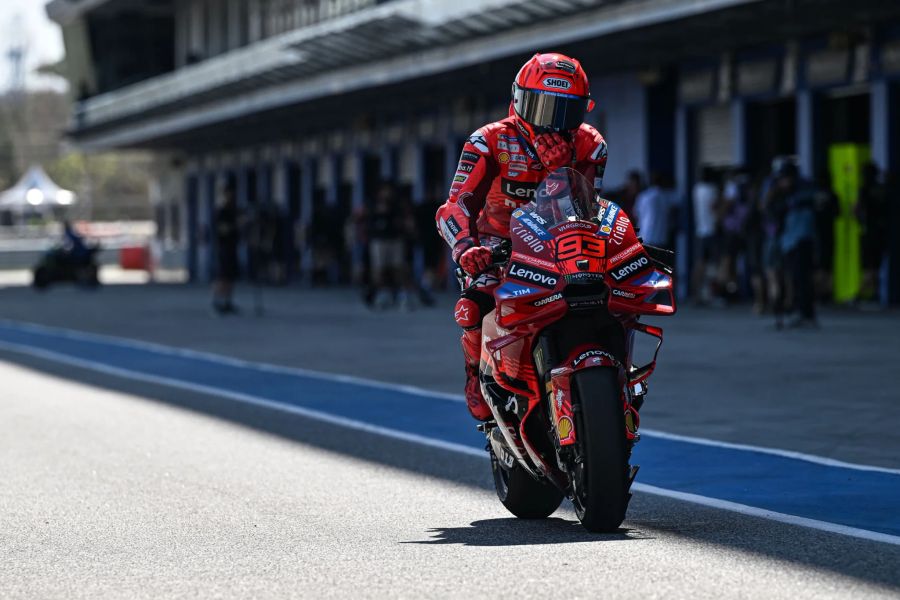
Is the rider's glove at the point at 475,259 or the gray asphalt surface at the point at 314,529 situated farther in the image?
the rider's glove at the point at 475,259

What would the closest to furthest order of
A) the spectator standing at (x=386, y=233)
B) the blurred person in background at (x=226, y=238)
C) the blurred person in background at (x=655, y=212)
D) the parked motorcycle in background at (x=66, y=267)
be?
the blurred person in background at (x=655, y=212), the blurred person in background at (x=226, y=238), the spectator standing at (x=386, y=233), the parked motorcycle in background at (x=66, y=267)

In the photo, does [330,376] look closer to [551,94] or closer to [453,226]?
[453,226]

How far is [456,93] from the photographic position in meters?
34.8

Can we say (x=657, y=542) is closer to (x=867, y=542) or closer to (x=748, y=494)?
(x=867, y=542)

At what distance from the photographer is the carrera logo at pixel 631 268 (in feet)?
21.7

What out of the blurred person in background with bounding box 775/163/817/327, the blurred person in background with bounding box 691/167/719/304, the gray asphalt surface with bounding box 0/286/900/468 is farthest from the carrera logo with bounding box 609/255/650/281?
the blurred person in background with bounding box 691/167/719/304

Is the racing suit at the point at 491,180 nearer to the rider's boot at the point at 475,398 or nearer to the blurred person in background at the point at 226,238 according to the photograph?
the rider's boot at the point at 475,398

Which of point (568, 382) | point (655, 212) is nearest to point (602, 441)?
point (568, 382)

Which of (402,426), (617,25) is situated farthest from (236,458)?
(617,25)

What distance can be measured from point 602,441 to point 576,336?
455 millimetres

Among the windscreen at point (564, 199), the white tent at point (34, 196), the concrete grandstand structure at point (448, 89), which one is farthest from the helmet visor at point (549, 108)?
the white tent at point (34, 196)

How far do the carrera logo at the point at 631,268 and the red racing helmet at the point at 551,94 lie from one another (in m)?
0.70

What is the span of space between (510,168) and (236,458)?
313cm

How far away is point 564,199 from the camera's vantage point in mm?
6727
